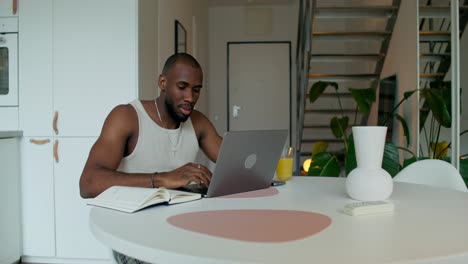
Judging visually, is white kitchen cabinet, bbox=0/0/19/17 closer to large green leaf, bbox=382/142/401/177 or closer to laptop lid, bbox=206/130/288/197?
laptop lid, bbox=206/130/288/197

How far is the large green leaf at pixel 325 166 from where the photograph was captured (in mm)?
3121

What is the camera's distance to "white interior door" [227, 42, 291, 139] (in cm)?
679

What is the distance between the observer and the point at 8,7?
3.00 meters

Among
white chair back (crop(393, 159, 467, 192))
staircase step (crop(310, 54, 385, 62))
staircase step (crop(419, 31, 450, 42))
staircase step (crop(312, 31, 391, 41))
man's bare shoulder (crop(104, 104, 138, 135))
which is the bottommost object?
white chair back (crop(393, 159, 467, 192))

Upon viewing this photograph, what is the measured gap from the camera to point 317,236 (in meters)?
0.80

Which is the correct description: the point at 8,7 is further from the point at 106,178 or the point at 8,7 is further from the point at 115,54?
the point at 106,178

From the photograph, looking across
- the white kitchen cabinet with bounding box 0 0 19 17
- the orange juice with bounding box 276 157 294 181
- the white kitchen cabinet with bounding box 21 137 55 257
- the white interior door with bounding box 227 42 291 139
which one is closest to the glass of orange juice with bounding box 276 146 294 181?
the orange juice with bounding box 276 157 294 181

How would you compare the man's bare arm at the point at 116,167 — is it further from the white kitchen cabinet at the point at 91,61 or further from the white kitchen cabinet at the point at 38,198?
the white kitchen cabinet at the point at 38,198

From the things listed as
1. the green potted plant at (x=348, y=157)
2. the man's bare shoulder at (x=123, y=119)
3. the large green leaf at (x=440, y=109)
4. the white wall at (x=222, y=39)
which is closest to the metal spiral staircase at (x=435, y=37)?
the large green leaf at (x=440, y=109)

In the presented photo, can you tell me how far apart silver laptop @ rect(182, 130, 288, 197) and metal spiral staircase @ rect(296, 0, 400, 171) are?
9.52 feet

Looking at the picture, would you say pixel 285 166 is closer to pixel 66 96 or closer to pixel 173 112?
pixel 173 112

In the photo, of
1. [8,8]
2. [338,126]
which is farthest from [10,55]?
[338,126]

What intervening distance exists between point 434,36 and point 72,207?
300 cm

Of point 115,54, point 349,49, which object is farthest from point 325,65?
point 115,54
